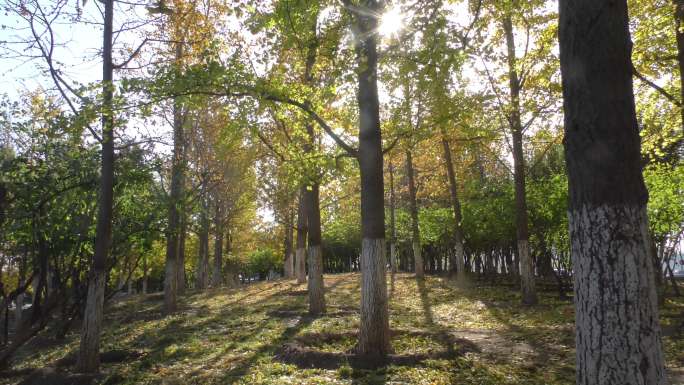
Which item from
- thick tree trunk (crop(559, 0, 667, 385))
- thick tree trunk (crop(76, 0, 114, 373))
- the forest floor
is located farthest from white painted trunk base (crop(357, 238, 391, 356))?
thick tree trunk (crop(559, 0, 667, 385))

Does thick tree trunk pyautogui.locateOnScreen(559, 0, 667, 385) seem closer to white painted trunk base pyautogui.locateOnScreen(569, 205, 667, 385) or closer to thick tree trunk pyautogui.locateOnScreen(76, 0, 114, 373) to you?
white painted trunk base pyautogui.locateOnScreen(569, 205, 667, 385)

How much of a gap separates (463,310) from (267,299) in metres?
8.48

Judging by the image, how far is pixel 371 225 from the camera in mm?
8383

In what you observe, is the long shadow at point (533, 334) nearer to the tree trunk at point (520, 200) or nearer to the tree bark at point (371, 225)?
the tree trunk at point (520, 200)

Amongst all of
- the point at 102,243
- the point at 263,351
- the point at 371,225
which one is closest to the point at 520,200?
the point at 371,225

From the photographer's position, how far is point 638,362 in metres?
3.16

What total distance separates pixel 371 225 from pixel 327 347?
9.21 ft

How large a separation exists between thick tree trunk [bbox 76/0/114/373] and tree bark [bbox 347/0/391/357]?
4567 mm

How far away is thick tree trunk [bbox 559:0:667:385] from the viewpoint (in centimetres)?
321

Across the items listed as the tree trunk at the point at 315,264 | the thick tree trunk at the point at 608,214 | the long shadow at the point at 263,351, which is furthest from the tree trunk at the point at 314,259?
the thick tree trunk at the point at 608,214

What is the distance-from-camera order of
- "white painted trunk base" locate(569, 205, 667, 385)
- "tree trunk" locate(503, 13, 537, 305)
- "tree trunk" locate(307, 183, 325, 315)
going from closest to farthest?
"white painted trunk base" locate(569, 205, 667, 385)
"tree trunk" locate(307, 183, 325, 315)
"tree trunk" locate(503, 13, 537, 305)

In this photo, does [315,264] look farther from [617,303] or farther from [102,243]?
[617,303]

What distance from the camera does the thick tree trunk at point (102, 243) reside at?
827cm

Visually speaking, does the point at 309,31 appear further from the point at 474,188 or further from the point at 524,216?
the point at 474,188
